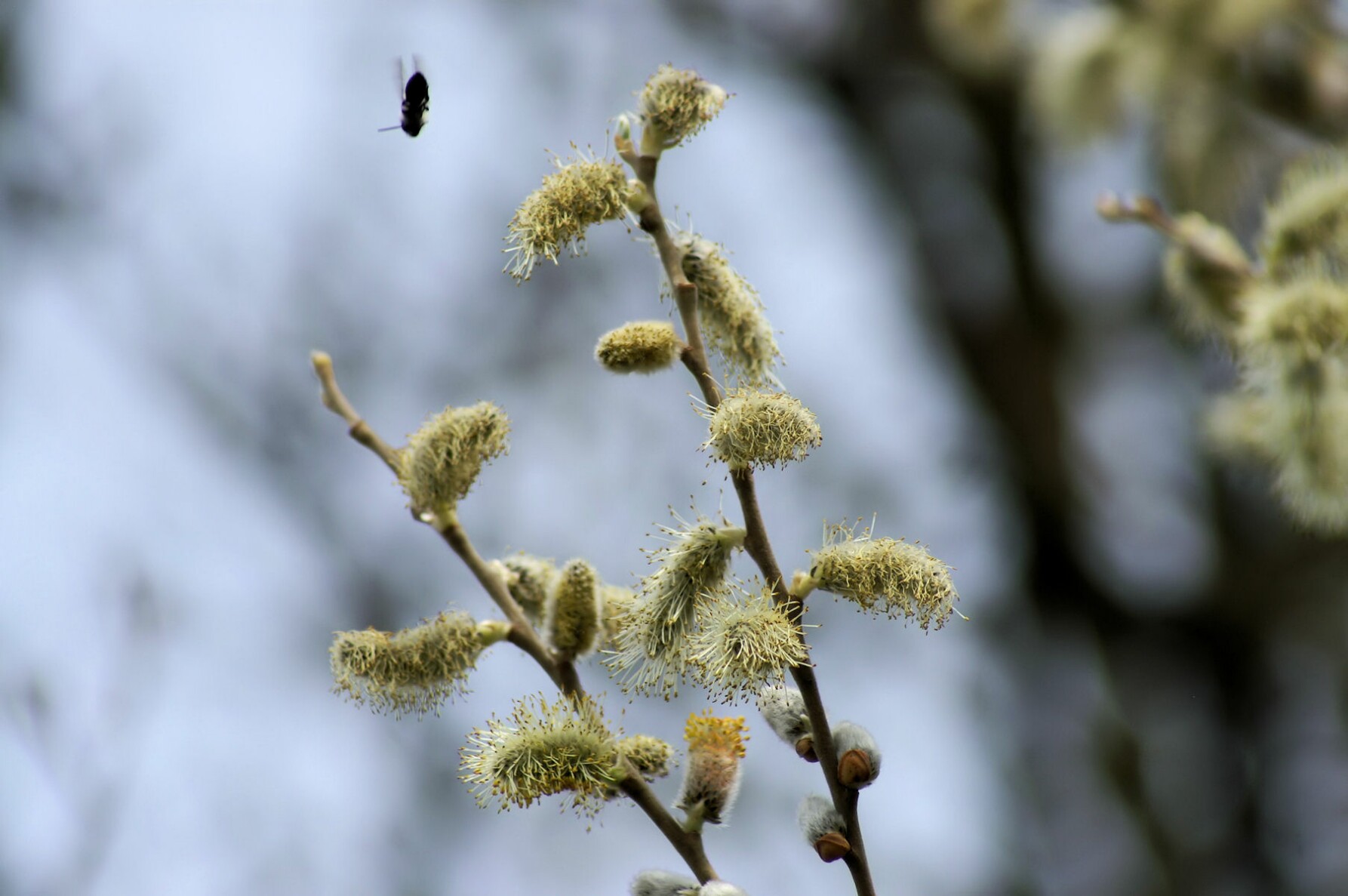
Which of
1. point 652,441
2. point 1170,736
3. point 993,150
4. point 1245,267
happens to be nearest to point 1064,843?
point 1170,736

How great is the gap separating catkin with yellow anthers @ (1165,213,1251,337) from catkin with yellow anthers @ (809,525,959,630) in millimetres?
906

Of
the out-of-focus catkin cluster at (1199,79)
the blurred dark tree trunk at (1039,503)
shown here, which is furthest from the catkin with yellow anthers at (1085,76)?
the blurred dark tree trunk at (1039,503)

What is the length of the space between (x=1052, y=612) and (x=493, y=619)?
14.2 feet

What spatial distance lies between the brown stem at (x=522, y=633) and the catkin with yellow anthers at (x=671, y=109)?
0.42 metres

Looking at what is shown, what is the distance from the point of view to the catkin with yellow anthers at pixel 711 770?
129 cm

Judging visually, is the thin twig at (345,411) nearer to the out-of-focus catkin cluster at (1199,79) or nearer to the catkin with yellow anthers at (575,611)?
the catkin with yellow anthers at (575,611)

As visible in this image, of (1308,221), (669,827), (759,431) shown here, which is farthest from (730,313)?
(1308,221)

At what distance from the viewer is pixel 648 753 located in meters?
1.26

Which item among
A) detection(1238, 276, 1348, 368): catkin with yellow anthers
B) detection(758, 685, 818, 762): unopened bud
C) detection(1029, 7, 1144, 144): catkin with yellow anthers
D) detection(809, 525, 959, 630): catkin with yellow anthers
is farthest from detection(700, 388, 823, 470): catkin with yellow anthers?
detection(1029, 7, 1144, 144): catkin with yellow anthers

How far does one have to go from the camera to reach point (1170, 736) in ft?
16.7

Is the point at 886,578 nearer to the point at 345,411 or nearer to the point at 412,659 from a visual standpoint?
the point at 412,659

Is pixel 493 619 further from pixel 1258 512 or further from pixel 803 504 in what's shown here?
pixel 1258 512

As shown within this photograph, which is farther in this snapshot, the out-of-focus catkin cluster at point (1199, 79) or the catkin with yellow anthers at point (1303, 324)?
the out-of-focus catkin cluster at point (1199, 79)

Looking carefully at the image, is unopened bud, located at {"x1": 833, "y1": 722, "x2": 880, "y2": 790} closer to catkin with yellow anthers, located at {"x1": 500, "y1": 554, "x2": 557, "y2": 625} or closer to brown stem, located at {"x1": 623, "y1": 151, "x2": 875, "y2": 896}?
brown stem, located at {"x1": 623, "y1": 151, "x2": 875, "y2": 896}
